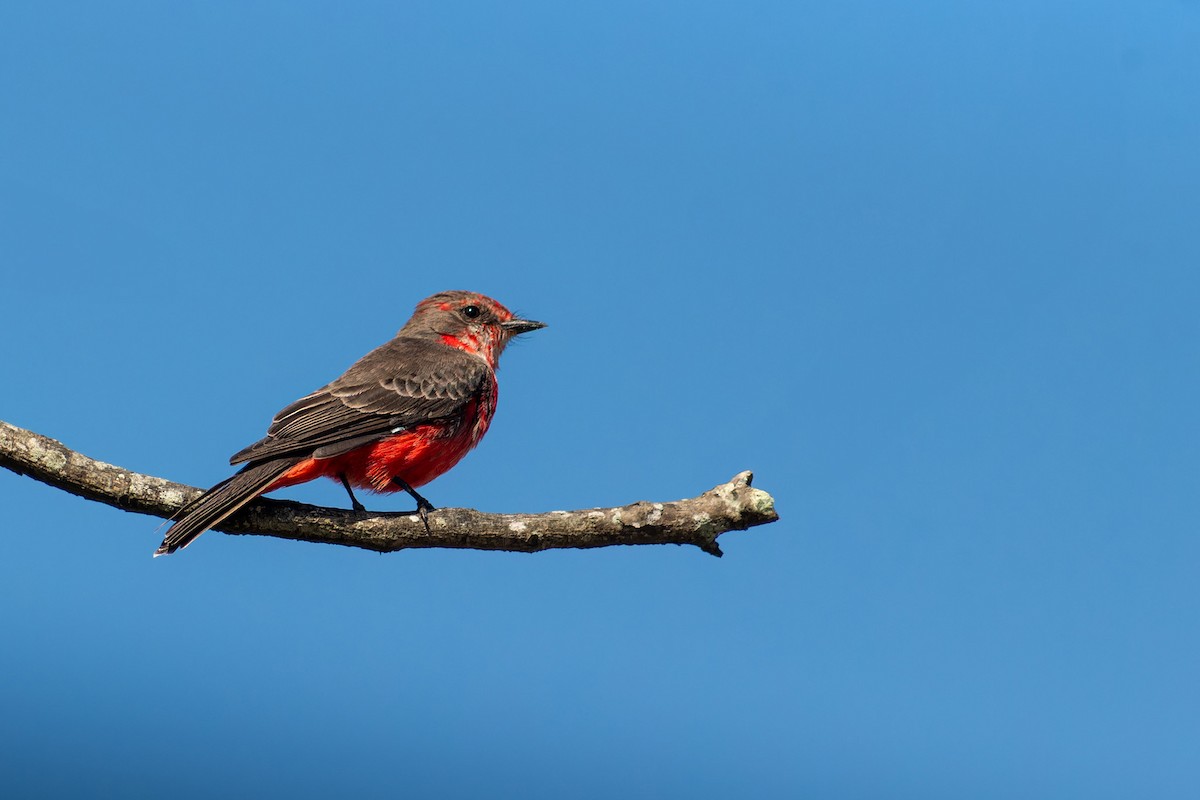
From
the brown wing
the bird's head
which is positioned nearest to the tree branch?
the brown wing

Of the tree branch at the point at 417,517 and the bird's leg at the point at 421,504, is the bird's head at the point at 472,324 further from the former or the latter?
the tree branch at the point at 417,517

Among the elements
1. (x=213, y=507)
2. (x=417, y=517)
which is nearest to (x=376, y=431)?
(x=417, y=517)

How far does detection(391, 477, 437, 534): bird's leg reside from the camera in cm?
514

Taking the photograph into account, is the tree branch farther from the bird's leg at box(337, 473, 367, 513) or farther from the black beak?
the black beak

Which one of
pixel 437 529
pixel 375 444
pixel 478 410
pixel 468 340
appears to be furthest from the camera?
pixel 468 340

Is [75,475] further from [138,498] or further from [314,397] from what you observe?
[314,397]

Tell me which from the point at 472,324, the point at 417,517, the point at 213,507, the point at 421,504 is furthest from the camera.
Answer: the point at 472,324

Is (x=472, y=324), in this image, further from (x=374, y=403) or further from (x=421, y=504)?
(x=421, y=504)

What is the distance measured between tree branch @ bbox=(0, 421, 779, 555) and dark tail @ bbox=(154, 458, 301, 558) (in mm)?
101

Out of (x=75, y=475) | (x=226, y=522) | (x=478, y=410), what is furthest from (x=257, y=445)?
(x=478, y=410)

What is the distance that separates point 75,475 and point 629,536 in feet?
8.57

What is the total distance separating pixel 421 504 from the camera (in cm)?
538

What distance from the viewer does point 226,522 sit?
5.04m

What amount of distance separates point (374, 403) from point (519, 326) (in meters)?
1.70
